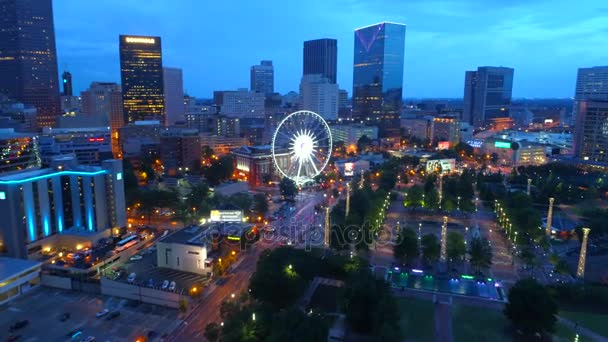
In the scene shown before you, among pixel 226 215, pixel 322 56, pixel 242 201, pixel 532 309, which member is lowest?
pixel 532 309

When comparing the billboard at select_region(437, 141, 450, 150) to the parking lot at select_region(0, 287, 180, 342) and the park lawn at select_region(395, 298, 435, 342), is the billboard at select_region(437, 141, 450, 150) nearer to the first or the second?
the park lawn at select_region(395, 298, 435, 342)

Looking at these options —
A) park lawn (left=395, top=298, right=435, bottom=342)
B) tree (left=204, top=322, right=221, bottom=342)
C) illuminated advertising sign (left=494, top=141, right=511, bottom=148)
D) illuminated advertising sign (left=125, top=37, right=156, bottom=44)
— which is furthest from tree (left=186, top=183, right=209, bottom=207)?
illuminated advertising sign (left=125, top=37, right=156, bottom=44)

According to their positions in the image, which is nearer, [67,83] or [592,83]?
[592,83]

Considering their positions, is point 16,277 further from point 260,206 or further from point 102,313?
point 260,206

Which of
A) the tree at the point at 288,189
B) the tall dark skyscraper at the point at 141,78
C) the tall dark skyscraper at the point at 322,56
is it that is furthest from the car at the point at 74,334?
the tall dark skyscraper at the point at 322,56

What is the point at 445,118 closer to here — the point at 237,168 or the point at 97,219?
the point at 237,168

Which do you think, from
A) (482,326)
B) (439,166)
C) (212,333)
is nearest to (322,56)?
(439,166)
